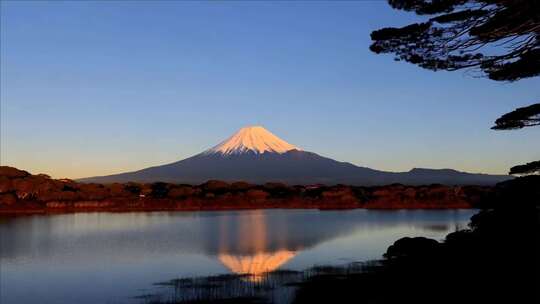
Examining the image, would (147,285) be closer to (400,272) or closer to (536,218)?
(400,272)

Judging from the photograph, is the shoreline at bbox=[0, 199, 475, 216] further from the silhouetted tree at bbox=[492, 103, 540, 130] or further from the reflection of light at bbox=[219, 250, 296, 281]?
the silhouetted tree at bbox=[492, 103, 540, 130]

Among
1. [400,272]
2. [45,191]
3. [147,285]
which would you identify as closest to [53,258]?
[147,285]

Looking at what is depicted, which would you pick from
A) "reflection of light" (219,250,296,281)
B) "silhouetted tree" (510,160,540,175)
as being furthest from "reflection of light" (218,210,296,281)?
"silhouetted tree" (510,160,540,175)

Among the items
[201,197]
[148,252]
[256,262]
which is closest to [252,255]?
[256,262]

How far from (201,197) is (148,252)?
62.4 metres

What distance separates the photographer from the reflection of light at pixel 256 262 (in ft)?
77.2

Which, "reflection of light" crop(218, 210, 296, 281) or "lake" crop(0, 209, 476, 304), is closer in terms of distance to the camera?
"lake" crop(0, 209, 476, 304)

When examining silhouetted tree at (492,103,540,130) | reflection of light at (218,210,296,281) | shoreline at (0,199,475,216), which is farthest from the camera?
shoreline at (0,199,475,216)

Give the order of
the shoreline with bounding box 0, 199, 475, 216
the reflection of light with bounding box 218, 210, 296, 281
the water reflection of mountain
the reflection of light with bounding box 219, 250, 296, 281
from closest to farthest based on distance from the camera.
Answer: the reflection of light with bounding box 219, 250, 296, 281 → the reflection of light with bounding box 218, 210, 296, 281 → the water reflection of mountain → the shoreline with bounding box 0, 199, 475, 216

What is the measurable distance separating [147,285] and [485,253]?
35.9 ft

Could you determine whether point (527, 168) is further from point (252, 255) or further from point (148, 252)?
point (148, 252)

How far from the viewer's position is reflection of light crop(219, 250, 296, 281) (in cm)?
2352

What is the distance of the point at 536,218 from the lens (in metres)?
17.3

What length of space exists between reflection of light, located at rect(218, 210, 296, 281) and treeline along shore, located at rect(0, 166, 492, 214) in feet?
117
